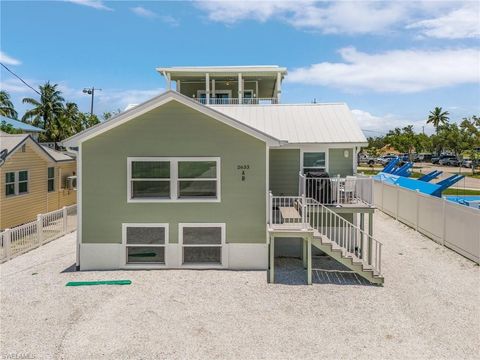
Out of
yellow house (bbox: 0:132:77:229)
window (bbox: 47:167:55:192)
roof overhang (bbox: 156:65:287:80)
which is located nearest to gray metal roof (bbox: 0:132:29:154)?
yellow house (bbox: 0:132:77:229)

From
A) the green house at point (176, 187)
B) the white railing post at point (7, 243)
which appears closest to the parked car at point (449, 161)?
the green house at point (176, 187)

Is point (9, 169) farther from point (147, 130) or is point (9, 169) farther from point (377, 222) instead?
point (377, 222)

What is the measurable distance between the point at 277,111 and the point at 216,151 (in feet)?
17.1

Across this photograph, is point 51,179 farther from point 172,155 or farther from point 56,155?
point 172,155

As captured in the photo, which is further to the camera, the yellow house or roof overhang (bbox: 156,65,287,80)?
roof overhang (bbox: 156,65,287,80)

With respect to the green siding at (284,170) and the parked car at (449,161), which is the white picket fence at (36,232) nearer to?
the green siding at (284,170)

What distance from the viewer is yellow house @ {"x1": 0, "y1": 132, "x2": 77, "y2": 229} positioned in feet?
54.0

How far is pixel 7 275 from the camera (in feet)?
37.3

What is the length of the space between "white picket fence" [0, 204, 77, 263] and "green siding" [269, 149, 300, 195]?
9.77 metres

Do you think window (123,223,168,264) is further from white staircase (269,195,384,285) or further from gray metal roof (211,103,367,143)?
gray metal roof (211,103,367,143)

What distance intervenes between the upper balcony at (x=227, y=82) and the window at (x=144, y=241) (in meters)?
11.8

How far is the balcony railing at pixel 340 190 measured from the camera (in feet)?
39.4

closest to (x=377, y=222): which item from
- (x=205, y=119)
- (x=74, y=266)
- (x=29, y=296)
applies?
(x=205, y=119)

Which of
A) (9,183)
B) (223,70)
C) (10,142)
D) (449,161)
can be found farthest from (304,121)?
(449,161)
